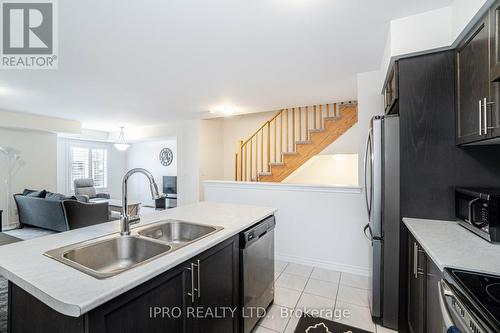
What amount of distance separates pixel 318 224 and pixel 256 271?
5.16ft

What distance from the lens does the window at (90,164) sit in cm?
749

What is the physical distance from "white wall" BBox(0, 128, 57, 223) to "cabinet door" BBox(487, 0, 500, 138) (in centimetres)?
787

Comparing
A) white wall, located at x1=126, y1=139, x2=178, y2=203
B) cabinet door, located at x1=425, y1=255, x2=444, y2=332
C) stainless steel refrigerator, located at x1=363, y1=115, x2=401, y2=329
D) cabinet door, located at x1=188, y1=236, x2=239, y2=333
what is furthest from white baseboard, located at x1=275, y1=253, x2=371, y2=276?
white wall, located at x1=126, y1=139, x2=178, y2=203

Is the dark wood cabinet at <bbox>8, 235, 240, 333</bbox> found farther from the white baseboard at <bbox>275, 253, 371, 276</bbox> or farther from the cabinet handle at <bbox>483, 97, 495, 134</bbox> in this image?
the white baseboard at <bbox>275, 253, 371, 276</bbox>

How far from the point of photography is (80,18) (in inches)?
73.7

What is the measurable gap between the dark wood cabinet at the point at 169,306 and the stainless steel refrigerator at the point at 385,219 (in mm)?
1231

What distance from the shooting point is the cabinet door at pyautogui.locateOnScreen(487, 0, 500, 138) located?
1238 mm

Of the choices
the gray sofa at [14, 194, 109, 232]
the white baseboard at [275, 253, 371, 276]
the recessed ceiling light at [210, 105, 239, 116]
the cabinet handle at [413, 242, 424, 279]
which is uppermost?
the recessed ceiling light at [210, 105, 239, 116]

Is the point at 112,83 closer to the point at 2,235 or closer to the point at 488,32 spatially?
Result: the point at 2,235

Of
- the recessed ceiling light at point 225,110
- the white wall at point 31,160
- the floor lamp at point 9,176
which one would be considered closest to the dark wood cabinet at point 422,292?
the recessed ceiling light at point 225,110

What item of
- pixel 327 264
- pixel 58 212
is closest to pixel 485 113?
pixel 327 264

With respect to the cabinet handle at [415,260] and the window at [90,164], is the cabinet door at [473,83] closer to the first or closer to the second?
the cabinet handle at [415,260]

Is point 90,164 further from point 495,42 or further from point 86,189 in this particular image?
point 495,42

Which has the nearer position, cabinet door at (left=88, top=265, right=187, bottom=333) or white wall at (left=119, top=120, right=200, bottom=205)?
cabinet door at (left=88, top=265, right=187, bottom=333)
